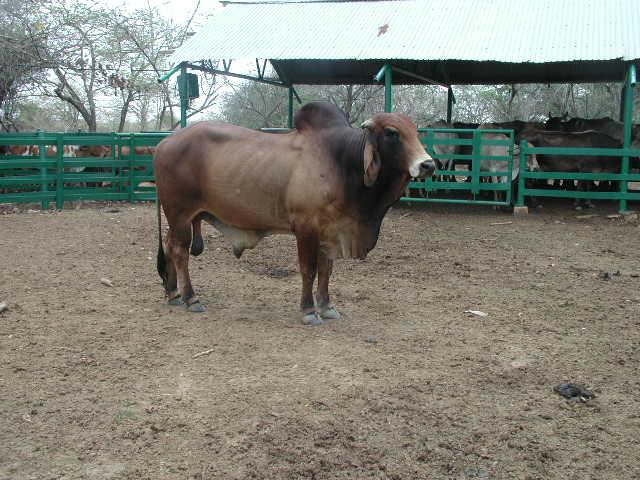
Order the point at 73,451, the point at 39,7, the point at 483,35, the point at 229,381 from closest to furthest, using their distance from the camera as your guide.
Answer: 1. the point at 73,451
2. the point at 229,381
3. the point at 483,35
4. the point at 39,7

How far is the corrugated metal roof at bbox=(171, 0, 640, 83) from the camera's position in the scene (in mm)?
12500

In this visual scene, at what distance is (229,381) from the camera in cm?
427

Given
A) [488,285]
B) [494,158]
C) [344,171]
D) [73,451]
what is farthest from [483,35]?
[73,451]

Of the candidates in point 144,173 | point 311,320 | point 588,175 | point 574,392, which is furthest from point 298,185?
point 144,173

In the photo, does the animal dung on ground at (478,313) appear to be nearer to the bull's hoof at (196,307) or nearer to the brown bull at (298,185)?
the brown bull at (298,185)

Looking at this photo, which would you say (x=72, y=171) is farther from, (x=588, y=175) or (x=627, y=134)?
(x=627, y=134)

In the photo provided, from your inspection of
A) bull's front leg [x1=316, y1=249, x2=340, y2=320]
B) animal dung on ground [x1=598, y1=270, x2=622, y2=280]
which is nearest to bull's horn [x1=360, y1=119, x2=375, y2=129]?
bull's front leg [x1=316, y1=249, x2=340, y2=320]

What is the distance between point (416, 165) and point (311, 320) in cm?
158

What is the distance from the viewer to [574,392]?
4.12 m

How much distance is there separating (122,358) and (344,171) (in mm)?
2171

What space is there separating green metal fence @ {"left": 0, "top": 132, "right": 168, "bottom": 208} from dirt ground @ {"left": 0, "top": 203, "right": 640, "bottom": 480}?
445cm

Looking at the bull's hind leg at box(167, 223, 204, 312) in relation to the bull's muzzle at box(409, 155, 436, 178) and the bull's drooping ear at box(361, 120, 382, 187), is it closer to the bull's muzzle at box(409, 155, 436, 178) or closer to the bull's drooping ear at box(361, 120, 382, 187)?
the bull's drooping ear at box(361, 120, 382, 187)

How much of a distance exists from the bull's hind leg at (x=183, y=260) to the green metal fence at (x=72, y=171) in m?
7.43

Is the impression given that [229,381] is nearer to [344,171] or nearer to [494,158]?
[344,171]
